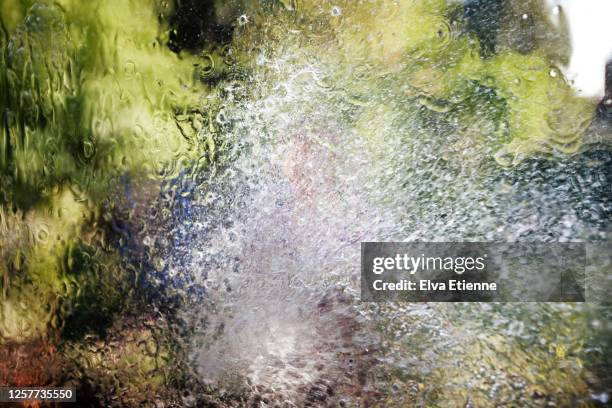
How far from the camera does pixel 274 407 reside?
123cm

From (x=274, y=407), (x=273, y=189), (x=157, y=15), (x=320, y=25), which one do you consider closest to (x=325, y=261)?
(x=273, y=189)

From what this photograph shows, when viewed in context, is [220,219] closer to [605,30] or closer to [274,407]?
[274,407]

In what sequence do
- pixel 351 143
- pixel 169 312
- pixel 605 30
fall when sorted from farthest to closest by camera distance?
pixel 169 312, pixel 351 143, pixel 605 30

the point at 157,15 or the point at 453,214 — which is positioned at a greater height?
the point at 157,15

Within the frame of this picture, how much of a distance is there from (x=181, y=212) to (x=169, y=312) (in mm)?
251

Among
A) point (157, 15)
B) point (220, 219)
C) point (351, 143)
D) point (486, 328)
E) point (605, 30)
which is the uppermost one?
point (157, 15)

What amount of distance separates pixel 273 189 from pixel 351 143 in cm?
21

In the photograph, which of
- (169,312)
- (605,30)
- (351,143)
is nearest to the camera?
(605,30)

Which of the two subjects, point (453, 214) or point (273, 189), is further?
point (273, 189)
